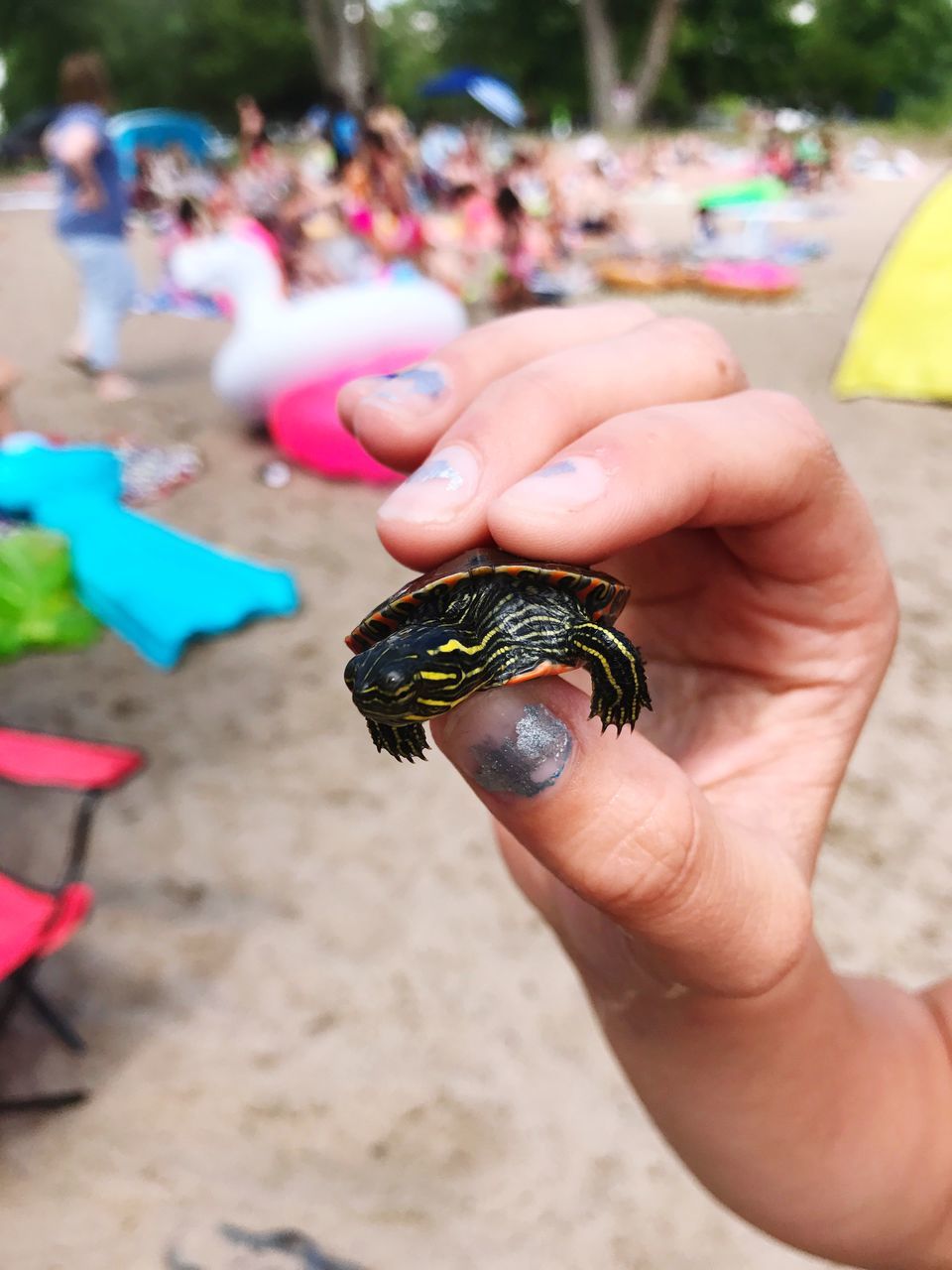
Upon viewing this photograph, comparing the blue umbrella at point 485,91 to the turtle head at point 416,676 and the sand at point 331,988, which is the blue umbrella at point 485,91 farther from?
the turtle head at point 416,676

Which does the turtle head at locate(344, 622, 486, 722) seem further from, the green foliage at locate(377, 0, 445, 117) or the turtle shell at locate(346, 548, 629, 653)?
the green foliage at locate(377, 0, 445, 117)

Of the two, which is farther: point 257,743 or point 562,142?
point 562,142

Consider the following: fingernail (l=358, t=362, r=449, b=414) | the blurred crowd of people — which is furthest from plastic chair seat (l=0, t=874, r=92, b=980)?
the blurred crowd of people

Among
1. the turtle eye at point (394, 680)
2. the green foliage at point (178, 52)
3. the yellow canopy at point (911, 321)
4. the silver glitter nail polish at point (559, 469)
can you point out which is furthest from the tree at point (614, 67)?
the turtle eye at point (394, 680)

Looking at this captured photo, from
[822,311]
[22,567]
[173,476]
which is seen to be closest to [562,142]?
[822,311]

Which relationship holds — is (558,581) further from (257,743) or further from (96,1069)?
(257,743)

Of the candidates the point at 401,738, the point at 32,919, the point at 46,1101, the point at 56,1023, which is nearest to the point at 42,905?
the point at 32,919

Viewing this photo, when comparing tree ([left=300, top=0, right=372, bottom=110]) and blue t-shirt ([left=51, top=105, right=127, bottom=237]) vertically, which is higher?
tree ([left=300, top=0, right=372, bottom=110])
